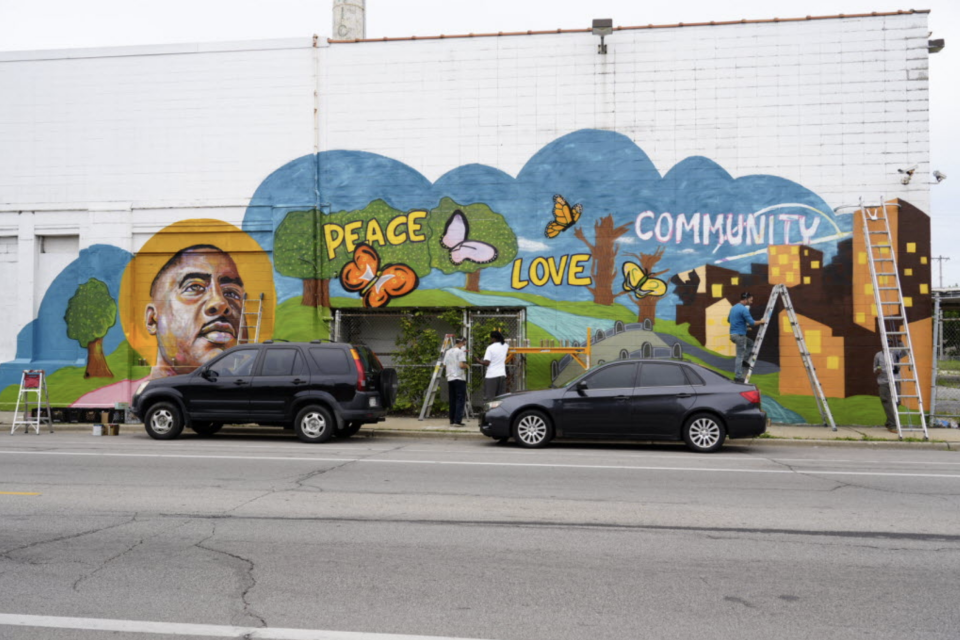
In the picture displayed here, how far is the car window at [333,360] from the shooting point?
43.3 ft

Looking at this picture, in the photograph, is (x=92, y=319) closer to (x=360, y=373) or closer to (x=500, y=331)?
(x=360, y=373)

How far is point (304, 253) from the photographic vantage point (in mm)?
17078

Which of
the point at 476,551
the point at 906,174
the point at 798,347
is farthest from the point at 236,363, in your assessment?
the point at 906,174

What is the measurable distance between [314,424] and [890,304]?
423 inches

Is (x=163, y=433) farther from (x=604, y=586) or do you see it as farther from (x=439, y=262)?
(x=604, y=586)

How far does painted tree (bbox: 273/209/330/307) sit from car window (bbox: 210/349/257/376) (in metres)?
3.60

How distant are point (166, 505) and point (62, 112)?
46.2 ft

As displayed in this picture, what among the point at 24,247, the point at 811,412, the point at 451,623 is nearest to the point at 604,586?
the point at 451,623

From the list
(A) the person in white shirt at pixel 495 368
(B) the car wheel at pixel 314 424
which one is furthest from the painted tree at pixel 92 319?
(A) the person in white shirt at pixel 495 368

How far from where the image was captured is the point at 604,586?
5148 millimetres

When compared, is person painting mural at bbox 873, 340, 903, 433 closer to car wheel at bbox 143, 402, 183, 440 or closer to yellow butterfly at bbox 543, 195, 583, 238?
yellow butterfly at bbox 543, 195, 583, 238

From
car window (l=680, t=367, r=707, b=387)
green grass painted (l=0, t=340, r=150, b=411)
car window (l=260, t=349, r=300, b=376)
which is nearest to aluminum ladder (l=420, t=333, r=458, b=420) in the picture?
car window (l=260, t=349, r=300, b=376)

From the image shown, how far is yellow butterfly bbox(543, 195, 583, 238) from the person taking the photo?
53.8ft

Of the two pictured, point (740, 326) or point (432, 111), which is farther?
point (432, 111)
